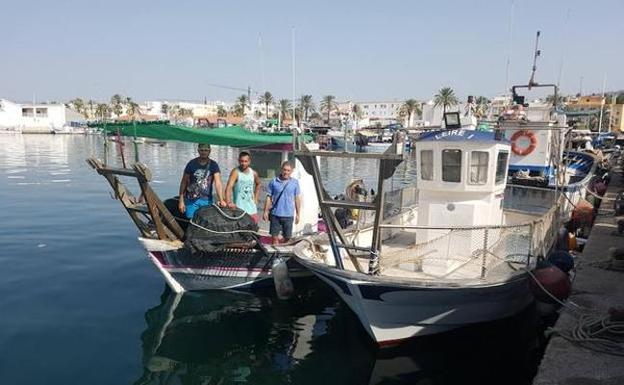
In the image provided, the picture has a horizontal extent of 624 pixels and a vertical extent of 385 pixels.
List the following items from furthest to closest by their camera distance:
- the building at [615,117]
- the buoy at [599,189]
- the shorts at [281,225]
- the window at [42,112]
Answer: the window at [42,112] < the building at [615,117] < the buoy at [599,189] < the shorts at [281,225]

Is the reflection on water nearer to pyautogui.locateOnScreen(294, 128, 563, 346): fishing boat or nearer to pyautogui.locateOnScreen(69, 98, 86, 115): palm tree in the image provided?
pyautogui.locateOnScreen(294, 128, 563, 346): fishing boat

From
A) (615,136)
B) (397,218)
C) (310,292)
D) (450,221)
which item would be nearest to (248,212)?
(310,292)

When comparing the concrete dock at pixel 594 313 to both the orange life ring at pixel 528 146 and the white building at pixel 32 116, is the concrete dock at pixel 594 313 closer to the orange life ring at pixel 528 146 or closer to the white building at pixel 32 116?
the orange life ring at pixel 528 146

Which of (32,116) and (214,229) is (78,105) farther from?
(214,229)

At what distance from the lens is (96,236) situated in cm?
1484

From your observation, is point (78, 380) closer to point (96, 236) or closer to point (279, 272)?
point (279, 272)

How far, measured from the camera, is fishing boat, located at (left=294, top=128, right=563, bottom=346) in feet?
22.1

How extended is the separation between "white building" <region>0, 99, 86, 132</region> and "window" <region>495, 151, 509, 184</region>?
12045cm

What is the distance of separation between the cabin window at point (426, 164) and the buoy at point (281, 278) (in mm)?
3023

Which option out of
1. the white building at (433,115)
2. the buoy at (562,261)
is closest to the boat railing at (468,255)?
the buoy at (562,261)

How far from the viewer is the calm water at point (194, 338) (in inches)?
275

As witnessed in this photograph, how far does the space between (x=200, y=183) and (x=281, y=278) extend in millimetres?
2300

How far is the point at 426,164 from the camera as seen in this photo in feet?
29.0

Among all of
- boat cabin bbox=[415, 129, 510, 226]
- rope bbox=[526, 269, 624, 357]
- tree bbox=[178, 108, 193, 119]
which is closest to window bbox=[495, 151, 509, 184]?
boat cabin bbox=[415, 129, 510, 226]
